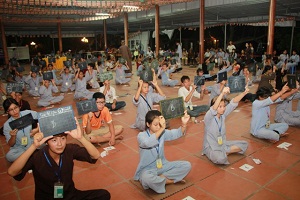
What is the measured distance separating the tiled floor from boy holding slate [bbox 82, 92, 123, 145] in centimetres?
22

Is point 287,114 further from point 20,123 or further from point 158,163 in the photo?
point 20,123

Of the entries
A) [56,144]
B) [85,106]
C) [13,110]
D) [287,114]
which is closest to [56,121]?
[56,144]

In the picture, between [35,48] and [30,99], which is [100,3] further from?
[35,48]

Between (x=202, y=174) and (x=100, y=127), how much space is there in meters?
2.26

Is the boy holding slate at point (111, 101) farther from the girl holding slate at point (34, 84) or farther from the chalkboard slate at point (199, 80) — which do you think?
the girl holding slate at point (34, 84)

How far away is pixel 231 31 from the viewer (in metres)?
22.1

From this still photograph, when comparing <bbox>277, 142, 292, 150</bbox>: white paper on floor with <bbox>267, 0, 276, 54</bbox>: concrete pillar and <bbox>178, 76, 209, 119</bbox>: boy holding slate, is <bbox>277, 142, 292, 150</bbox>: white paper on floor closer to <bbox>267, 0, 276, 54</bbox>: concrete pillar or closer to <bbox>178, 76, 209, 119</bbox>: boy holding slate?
<bbox>178, 76, 209, 119</bbox>: boy holding slate

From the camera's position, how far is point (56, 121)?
2.30 m

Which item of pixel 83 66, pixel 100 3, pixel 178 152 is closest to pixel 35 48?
pixel 100 3

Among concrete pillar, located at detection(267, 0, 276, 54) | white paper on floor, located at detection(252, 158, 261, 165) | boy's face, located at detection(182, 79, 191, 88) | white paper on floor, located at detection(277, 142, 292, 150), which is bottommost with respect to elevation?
white paper on floor, located at detection(252, 158, 261, 165)

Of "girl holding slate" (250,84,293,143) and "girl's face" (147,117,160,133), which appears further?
"girl holding slate" (250,84,293,143)

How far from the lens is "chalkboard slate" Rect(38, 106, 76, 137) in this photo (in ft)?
7.36

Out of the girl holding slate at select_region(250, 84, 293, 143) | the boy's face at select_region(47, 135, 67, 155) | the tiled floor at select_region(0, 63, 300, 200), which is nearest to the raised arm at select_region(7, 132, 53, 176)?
the boy's face at select_region(47, 135, 67, 155)

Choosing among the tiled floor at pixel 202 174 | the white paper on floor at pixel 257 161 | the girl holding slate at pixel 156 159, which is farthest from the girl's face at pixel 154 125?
the white paper on floor at pixel 257 161
